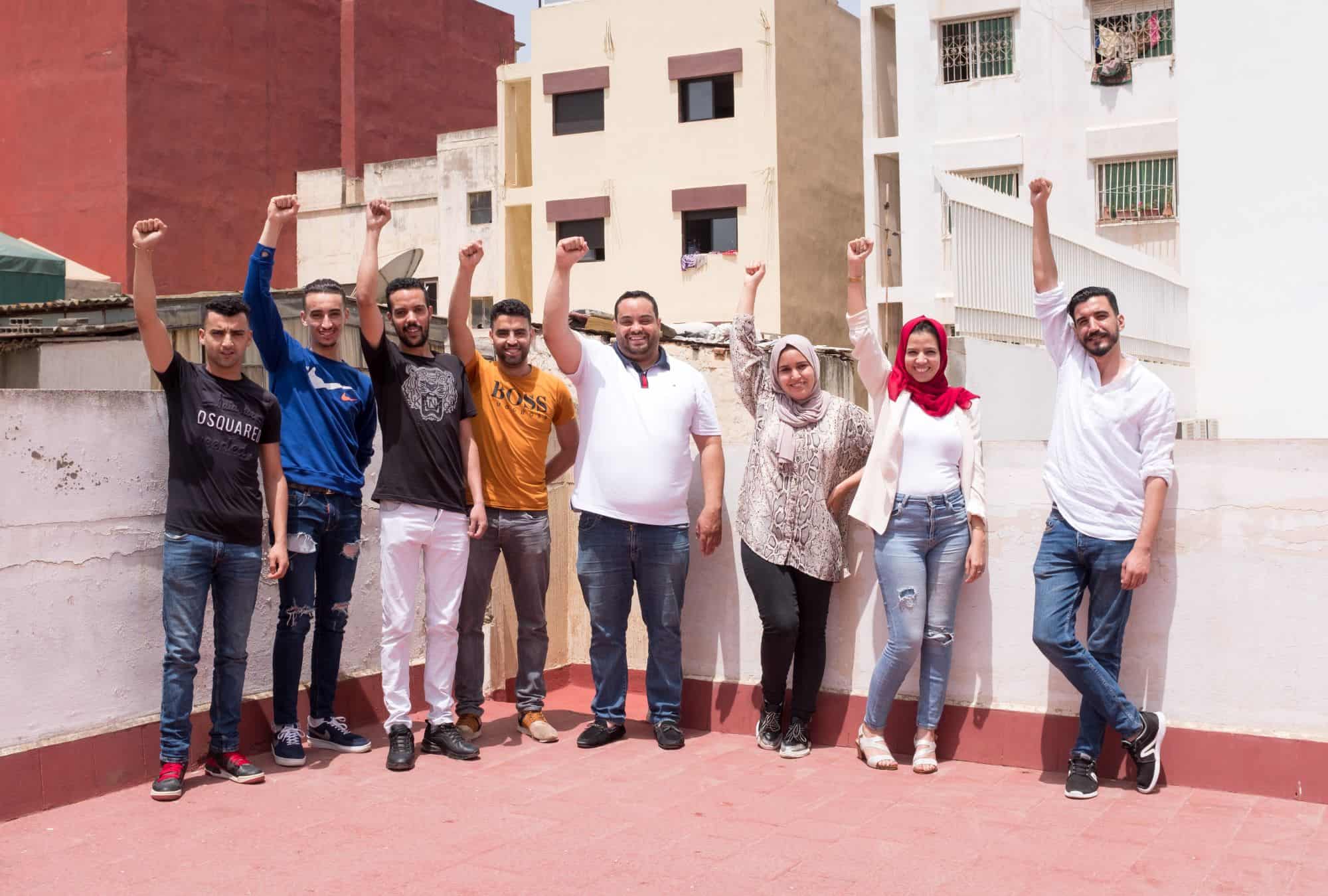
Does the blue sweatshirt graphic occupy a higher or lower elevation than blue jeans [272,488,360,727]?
higher

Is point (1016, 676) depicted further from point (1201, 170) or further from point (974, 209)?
point (1201, 170)

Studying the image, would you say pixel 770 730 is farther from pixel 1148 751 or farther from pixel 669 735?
pixel 1148 751

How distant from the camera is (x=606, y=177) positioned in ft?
93.1

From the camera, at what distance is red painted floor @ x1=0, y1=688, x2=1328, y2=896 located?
13.8 feet

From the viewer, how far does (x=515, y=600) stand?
6133 millimetres

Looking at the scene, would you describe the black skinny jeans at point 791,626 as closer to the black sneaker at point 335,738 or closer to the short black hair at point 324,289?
the black sneaker at point 335,738

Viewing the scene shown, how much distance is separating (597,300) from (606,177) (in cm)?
256

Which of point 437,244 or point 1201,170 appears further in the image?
point 437,244

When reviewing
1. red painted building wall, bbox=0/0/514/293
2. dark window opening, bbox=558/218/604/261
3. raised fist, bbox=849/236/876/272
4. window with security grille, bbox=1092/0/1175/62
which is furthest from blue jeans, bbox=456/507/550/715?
red painted building wall, bbox=0/0/514/293

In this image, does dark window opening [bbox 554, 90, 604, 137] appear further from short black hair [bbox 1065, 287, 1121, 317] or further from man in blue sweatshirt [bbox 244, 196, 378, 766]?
short black hair [bbox 1065, 287, 1121, 317]

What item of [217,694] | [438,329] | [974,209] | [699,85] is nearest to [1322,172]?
[974,209]

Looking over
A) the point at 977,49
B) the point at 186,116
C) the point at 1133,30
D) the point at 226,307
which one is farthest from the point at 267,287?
the point at 186,116

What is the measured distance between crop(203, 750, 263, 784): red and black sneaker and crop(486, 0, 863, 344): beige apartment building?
858 inches

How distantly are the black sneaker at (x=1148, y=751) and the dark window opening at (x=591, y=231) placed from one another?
935 inches
